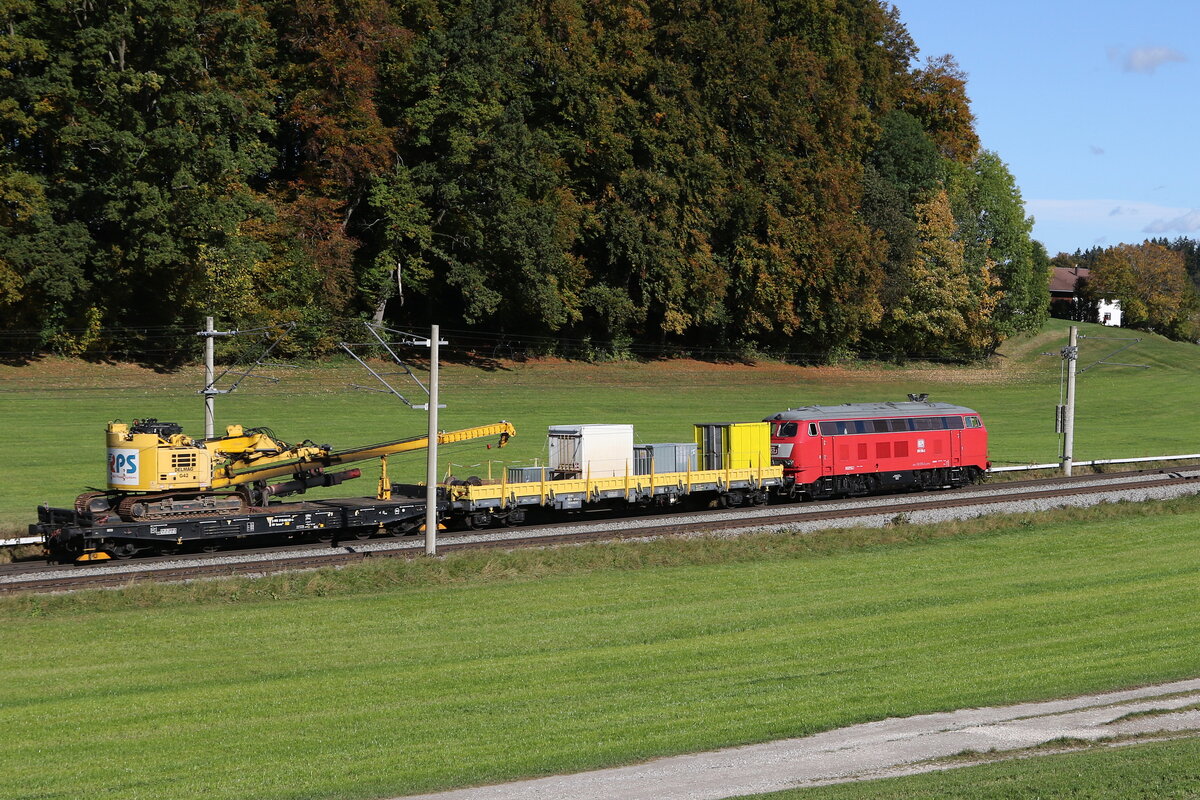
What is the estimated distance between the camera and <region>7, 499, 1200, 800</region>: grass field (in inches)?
643

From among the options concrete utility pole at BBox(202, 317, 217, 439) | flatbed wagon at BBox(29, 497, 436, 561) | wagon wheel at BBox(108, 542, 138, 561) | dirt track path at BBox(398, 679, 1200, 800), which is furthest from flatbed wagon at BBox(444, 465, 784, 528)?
dirt track path at BBox(398, 679, 1200, 800)

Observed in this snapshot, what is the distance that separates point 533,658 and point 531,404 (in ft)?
151

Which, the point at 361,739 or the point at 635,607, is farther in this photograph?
the point at 635,607

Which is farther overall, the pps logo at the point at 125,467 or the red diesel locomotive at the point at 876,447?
the red diesel locomotive at the point at 876,447

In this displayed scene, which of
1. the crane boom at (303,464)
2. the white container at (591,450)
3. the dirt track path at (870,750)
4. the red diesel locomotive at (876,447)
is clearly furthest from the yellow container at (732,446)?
the dirt track path at (870,750)

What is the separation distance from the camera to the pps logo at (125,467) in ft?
105

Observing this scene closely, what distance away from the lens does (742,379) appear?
83375 mm

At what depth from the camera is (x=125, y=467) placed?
32.2m

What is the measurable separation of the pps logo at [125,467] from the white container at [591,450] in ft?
46.3

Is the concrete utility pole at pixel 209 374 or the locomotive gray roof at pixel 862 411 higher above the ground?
the concrete utility pole at pixel 209 374

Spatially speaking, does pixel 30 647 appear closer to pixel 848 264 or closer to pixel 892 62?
pixel 848 264

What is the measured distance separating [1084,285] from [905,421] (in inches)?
5020

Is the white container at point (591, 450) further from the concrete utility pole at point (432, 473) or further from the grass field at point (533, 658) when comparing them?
the concrete utility pole at point (432, 473)

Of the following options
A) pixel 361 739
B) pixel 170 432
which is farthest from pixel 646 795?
pixel 170 432
